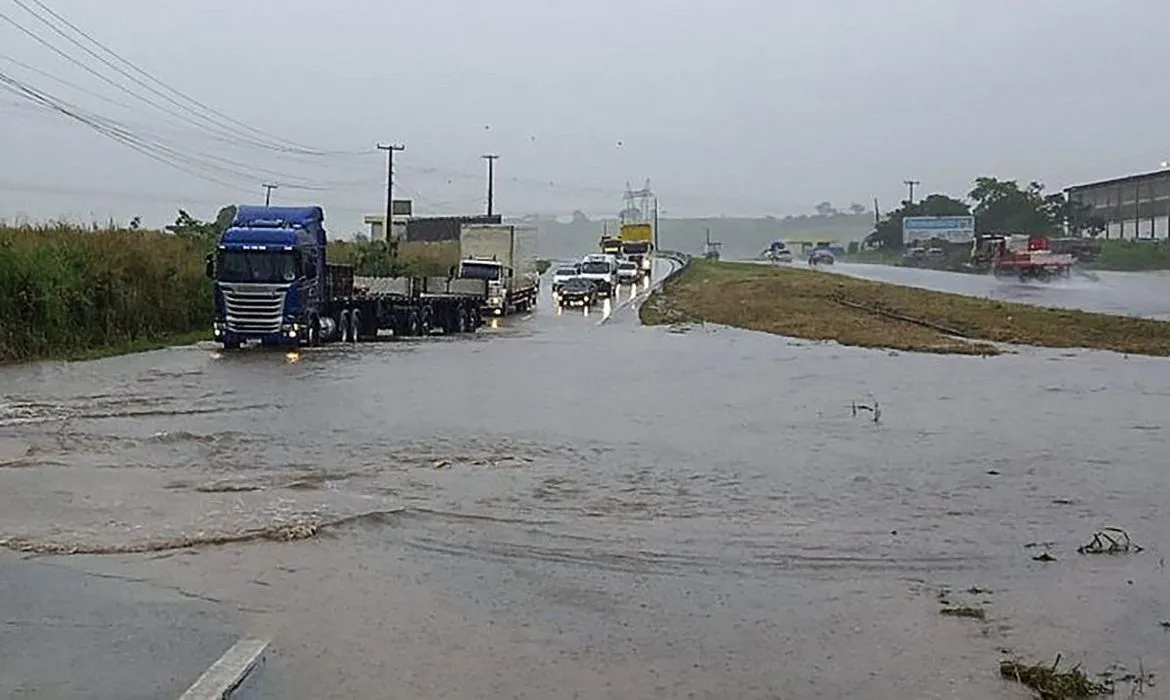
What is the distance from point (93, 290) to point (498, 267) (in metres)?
20.6

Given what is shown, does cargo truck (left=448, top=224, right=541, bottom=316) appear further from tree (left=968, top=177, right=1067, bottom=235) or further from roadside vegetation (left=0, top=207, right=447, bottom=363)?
tree (left=968, top=177, right=1067, bottom=235)

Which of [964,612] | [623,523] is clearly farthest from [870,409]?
[964,612]

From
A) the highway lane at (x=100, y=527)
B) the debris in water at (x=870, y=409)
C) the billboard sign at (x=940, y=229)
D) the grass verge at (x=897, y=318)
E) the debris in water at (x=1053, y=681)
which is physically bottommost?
the highway lane at (x=100, y=527)

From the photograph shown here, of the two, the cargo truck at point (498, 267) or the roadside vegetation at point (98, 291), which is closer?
the roadside vegetation at point (98, 291)

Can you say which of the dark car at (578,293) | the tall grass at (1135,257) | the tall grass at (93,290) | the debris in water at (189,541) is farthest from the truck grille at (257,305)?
the tall grass at (1135,257)

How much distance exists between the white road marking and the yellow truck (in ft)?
285

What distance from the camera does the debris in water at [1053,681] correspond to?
23.2ft

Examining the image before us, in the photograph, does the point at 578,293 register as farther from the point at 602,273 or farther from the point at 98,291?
the point at 98,291

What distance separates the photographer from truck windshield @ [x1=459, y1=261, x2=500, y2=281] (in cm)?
5341

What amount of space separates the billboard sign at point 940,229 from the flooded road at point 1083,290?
37.6 meters

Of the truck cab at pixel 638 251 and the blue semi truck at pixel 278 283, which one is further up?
the truck cab at pixel 638 251

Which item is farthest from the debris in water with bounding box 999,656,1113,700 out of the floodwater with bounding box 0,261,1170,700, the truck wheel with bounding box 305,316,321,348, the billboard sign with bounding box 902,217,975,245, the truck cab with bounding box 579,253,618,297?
the billboard sign with bounding box 902,217,975,245

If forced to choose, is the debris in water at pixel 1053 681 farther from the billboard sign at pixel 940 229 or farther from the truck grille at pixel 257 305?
the billboard sign at pixel 940 229

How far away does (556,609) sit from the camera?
29.1 feet
